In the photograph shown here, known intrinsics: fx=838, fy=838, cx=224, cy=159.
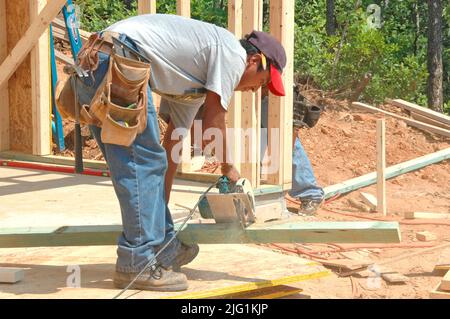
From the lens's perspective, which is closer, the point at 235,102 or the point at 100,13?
the point at 235,102

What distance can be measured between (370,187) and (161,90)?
17.5 feet

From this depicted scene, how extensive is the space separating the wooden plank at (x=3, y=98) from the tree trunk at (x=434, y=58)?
819cm

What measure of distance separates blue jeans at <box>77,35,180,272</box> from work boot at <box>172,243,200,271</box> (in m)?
0.22

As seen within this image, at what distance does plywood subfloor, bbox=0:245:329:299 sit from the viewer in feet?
13.9

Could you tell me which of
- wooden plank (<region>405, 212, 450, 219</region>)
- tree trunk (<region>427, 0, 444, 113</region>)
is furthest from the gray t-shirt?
tree trunk (<region>427, 0, 444, 113</region>)

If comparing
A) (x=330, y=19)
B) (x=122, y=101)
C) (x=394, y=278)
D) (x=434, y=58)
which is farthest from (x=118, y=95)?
(x=330, y=19)

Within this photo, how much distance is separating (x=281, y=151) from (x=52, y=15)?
245cm

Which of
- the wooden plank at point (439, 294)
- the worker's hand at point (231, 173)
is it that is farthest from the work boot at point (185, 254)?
the wooden plank at point (439, 294)

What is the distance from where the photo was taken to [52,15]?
7516 millimetres

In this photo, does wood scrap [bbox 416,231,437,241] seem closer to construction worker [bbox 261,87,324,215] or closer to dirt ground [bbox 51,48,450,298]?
dirt ground [bbox 51,48,450,298]

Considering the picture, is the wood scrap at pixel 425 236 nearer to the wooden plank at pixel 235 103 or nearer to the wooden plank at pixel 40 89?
the wooden plank at pixel 235 103

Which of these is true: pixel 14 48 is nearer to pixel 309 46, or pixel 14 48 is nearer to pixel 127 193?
pixel 127 193

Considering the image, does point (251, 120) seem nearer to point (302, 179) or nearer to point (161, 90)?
point (302, 179)

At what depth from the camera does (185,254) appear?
4.53m
